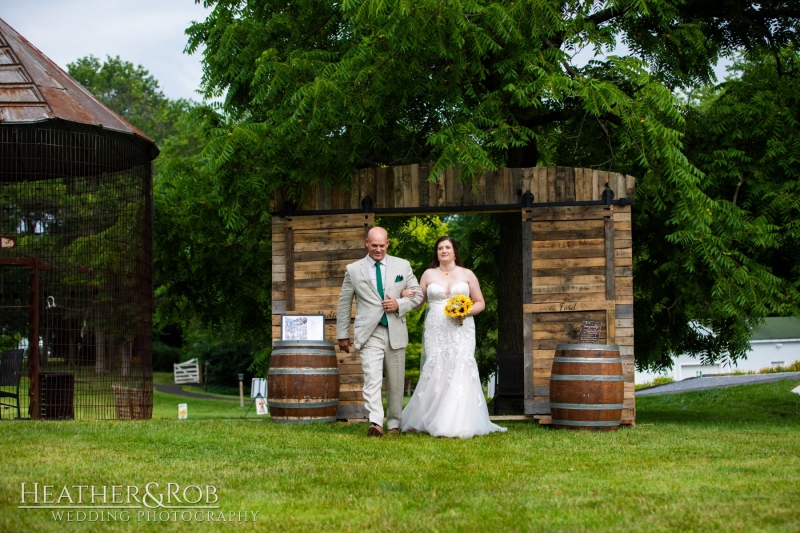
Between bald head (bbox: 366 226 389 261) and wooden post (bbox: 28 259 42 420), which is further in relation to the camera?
wooden post (bbox: 28 259 42 420)

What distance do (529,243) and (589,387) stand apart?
217cm

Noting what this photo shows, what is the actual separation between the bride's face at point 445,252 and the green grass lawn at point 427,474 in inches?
79.8

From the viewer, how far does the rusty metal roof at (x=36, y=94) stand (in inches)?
497

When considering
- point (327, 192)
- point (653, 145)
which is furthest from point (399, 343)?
point (653, 145)

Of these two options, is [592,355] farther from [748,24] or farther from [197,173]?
[197,173]

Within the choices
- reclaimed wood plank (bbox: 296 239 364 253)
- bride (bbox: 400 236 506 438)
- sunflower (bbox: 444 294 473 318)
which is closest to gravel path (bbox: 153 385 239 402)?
reclaimed wood plank (bbox: 296 239 364 253)

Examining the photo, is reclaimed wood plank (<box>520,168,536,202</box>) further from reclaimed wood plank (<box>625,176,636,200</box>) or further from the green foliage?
the green foliage

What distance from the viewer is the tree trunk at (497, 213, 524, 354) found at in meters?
14.8

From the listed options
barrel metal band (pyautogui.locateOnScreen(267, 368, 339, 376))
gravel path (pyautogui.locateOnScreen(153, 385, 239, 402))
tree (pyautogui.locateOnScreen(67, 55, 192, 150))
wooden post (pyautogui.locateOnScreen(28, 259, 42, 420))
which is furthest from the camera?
tree (pyautogui.locateOnScreen(67, 55, 192, 150))

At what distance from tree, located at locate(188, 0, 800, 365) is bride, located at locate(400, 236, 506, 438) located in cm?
140

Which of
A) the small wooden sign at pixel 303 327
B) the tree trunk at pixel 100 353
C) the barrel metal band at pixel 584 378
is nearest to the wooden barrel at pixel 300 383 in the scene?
the small wooden sign at pixel 303 327

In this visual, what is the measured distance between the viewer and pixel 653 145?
11797 mm

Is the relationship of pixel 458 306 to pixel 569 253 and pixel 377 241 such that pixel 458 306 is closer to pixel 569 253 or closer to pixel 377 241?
pixel 377 241

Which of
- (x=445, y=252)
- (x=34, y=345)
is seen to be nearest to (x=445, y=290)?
(x=445, y=252)
